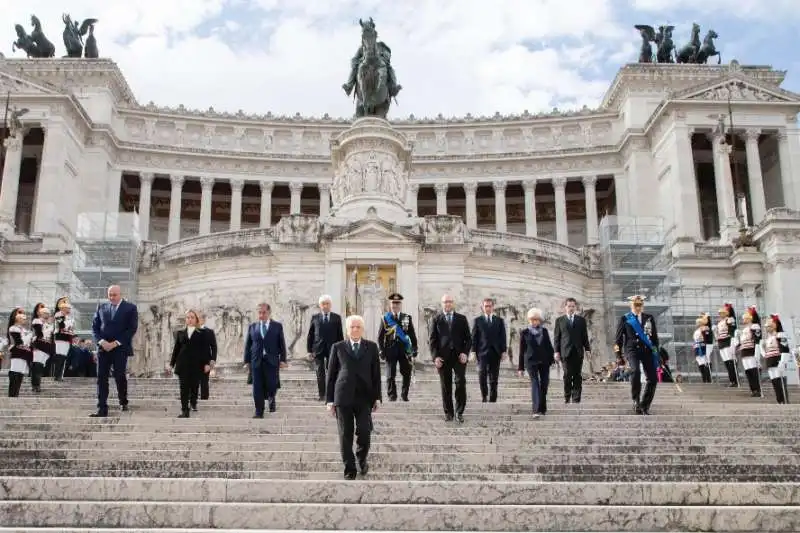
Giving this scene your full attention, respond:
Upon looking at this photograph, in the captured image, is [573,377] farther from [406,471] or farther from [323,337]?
[406,471]

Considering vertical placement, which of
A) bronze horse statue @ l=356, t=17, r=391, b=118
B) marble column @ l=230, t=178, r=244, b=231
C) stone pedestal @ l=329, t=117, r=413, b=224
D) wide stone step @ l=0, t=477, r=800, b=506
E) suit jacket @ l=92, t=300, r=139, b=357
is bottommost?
wide stone step @ l=0, t=477, r=800, b=506

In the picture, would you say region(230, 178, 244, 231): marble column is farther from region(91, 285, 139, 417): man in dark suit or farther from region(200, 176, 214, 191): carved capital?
region(91, 285, 139, 417): man in dark suit

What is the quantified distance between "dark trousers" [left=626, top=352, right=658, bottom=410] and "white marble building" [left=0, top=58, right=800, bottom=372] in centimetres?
1266

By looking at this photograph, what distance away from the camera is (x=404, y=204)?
32281 millimetres

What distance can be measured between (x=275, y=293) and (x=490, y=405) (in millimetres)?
14353

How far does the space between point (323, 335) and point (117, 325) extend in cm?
345

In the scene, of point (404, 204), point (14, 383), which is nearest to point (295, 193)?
point (404, 204)

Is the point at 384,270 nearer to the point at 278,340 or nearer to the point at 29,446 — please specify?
the point at 278,340

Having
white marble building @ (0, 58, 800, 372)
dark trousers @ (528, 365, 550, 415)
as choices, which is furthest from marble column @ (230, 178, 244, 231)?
dark trousers @ (528, 365, 550, 415)

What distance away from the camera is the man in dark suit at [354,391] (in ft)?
30.2

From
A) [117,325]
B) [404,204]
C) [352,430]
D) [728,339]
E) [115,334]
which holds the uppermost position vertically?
[404,204]

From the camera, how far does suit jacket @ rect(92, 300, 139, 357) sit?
43.3ft

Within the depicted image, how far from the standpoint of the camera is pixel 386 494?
8.48 metres

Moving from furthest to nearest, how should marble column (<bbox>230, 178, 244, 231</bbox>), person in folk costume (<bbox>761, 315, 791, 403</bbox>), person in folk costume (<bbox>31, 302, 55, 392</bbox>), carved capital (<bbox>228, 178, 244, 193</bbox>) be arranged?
carved capital (<bbox>228, 178, 244, 193</bbox>) < marble column (<bbox>230, 178, 244, 231</bbox>) < person in folk costume (<bbox>761, 315, 791, 403</bbox>) < person in folk costume (<bbox>31, 302, 55, 392</bbox>)
